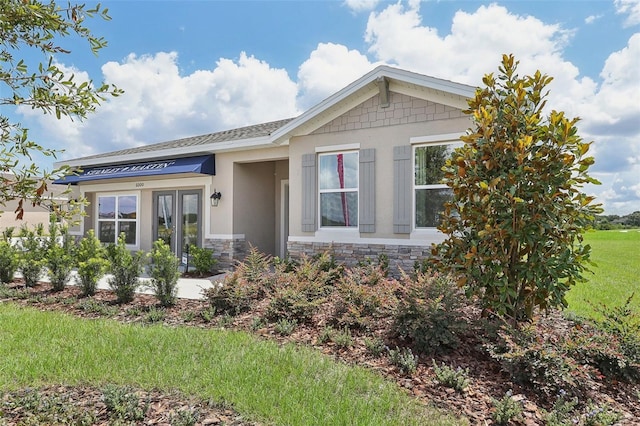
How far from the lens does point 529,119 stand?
5113mm

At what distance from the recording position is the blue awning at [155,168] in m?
11.3

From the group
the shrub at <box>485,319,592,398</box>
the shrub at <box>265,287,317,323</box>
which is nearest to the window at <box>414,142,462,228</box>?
the shrub at <box>265,287,317,323</box>

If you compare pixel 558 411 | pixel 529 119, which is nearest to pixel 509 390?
pixel 558 411

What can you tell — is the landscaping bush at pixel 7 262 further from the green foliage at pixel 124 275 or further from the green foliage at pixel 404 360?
the green foliage at pixel 404 360

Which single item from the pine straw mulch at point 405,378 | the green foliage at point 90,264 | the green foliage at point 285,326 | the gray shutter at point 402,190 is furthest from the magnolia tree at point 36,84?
the gray shutter at point 402,190

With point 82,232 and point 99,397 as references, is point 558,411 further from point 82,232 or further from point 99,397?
point 82,232

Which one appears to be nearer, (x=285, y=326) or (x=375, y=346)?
(x=375, y=346)

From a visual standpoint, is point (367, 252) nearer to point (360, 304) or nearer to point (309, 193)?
point (309, 193)

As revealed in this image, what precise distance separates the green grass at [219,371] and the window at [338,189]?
194 inches

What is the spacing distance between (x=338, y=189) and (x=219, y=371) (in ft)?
20.8

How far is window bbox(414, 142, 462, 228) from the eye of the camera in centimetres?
865

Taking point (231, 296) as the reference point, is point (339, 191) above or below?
above

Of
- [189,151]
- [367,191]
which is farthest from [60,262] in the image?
[367,191]

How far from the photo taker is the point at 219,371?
416 centimetres
